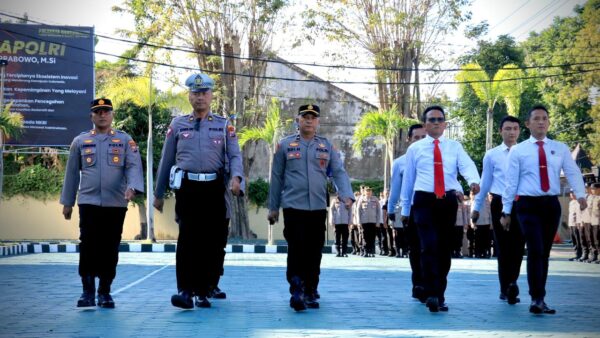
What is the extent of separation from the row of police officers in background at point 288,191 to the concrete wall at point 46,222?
34.9m

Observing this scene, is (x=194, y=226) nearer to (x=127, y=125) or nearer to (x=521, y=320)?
(x=521, y=320)

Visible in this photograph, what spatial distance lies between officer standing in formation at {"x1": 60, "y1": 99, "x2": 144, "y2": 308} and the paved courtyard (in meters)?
0.43

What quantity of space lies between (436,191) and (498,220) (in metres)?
1.83

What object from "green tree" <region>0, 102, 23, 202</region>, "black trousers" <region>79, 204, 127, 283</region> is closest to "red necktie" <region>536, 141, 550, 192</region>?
"black trousers" <region>79, 204, 127, 283</region>

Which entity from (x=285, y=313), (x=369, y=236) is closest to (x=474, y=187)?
(x=285, y=313)

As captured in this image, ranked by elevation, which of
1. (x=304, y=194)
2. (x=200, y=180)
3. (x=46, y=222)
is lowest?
(x=46, y=222)

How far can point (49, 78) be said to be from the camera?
34531 mm

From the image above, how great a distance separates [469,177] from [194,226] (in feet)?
9.05

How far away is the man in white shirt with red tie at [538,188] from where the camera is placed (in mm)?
10352

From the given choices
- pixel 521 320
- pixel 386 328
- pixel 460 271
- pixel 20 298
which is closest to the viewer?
pixel 386 328

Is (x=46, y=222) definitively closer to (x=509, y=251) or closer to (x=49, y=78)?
(x=49, y=78)

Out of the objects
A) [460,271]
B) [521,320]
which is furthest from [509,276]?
[460,271]

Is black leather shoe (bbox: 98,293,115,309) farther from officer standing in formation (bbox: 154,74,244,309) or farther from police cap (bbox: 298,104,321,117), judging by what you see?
police cap (bbox: 298,104,321,117)

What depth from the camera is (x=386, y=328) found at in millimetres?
8477
